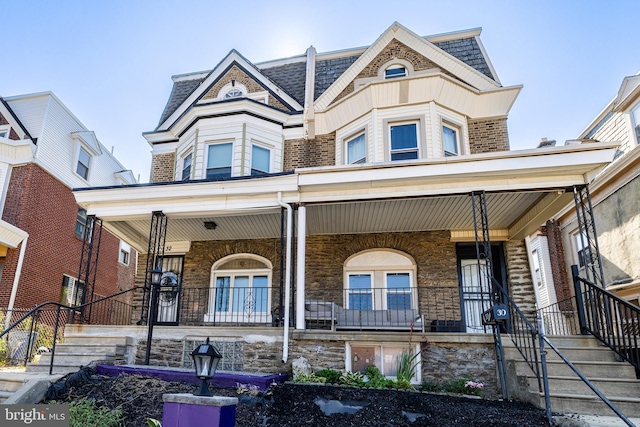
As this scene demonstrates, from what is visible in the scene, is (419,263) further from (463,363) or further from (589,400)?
(589,400)

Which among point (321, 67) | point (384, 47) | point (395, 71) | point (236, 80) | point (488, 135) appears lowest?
point (488, 135)

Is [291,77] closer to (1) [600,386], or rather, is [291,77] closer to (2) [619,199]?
(2) [619,199]

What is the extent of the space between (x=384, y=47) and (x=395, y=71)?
2.49 ft

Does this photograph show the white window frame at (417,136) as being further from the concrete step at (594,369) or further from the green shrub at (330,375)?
the concrete step at (594,369)

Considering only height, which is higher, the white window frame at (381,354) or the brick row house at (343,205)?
the brick row house at (343,205)

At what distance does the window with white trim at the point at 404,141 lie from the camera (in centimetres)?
1073

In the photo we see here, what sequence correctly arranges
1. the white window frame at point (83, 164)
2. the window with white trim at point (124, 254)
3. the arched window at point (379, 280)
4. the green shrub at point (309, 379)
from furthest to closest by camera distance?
the window with white trim at point (124, 254) < the white window frame at point (83, 164) < the arched window at point (379, 280) < the green shrub at point (309, 379)

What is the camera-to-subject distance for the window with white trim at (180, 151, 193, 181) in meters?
12.2

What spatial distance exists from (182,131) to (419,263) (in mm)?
7197

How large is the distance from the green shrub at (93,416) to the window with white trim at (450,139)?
8.58 metres

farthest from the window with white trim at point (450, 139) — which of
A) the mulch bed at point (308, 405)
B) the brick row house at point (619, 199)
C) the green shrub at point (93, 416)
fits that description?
the green shrub at point (93, 416)

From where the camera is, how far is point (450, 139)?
11094 mm

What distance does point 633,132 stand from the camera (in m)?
13.3

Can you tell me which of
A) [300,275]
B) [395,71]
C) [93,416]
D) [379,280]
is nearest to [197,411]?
[93,416]
